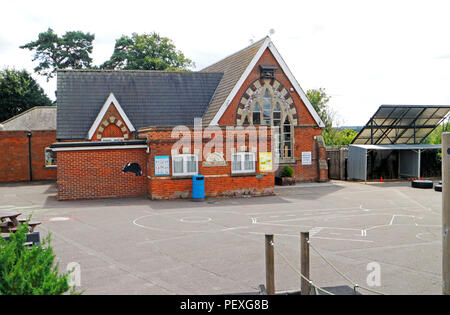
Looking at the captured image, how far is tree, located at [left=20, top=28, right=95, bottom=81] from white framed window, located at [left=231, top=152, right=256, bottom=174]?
3902 centimetres

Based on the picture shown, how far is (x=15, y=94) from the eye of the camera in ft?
160

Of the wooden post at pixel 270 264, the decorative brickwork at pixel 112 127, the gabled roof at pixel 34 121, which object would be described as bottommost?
the wooden post at pixel 270 264

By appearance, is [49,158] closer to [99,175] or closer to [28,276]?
[99,175]

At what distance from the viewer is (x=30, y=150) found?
32.0 m

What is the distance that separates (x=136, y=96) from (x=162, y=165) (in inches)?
358

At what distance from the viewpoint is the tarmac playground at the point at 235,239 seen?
28.2 ft

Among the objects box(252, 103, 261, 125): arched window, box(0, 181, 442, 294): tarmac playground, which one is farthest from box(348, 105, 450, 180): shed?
box(0, 181, 442, 294): tarmac playground

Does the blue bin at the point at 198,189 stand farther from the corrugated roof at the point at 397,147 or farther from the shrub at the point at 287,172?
the corrugated roof at the point at 397,147

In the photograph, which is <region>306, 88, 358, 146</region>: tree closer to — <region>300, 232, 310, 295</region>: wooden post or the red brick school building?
the red brick school building

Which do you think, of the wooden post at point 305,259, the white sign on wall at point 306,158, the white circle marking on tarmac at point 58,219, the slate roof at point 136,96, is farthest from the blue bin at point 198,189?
the wooden post at point 305,259

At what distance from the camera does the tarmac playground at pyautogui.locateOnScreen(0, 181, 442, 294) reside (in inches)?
339

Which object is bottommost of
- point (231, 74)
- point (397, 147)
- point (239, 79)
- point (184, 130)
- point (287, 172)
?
point (287, 172)

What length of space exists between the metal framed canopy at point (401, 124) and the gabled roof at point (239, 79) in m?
3.53

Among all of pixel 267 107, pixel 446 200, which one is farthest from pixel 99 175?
pixel 446 200
